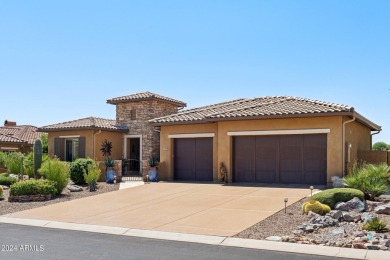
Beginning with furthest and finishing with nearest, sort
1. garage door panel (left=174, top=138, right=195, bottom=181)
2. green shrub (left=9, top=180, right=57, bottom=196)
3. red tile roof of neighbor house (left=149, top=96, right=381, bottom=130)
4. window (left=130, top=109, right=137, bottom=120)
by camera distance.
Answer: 1. window (left=130, top=109, right=137, bottom=120)
2. garage door panel (left=174, top=138, right=195, bottom=181)
3. red tile roof of neighbor house (left=149, top=96, right=381, bottom=130)
4. green shrub (left=9, top=180, right=57, bottom=196)

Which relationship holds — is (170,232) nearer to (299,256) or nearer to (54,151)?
(299,256)

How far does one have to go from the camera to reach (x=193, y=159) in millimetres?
22781

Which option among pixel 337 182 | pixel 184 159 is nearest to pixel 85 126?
pixel 184 159

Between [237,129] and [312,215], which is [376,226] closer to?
[312,215]

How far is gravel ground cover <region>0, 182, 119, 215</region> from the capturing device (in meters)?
15.6

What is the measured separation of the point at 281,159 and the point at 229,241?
10732 mm

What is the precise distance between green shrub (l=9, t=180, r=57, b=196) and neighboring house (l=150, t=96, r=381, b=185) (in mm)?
6965

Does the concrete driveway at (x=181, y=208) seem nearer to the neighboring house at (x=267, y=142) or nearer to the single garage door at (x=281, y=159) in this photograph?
the single garage door at (x=281, y=159)

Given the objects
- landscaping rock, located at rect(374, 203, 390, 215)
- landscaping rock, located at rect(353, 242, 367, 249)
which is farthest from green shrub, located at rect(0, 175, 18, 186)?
landscaping rock, located at rect(353, 242, 367, 249)

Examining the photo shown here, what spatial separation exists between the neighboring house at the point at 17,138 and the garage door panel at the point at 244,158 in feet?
72.8

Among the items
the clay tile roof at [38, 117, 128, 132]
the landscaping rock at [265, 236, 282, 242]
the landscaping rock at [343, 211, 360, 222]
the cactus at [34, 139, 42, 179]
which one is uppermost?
the clay tile roof at [38, 117, 128, 132]

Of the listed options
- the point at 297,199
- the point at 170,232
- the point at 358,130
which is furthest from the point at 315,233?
the point at 358,130

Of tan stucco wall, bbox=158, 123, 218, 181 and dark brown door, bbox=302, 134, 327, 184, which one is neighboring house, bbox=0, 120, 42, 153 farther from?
dark brown door, bbox=302, 134, 327, 184

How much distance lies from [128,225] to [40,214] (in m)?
4.09
